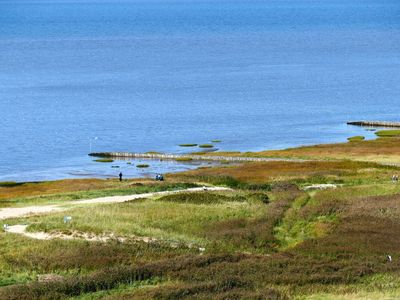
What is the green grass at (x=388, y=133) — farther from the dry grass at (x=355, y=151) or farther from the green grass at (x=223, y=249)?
the green grass at (x=223, y=249)

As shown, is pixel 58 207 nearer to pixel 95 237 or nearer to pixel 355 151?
pixel 95 237

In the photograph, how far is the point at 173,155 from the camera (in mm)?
114312

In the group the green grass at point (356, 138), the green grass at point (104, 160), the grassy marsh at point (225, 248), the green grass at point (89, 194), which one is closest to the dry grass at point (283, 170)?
the green grass at point (89, 194)

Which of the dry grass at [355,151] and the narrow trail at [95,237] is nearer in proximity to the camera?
the narrow trail at [95,237]

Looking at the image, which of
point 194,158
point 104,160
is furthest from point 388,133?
point 104,160

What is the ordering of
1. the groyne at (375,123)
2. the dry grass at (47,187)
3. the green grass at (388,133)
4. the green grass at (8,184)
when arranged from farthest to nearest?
1. the groyne at (375,123)
2. the green grass at (388,133)
3. the green grass at (8,184)
4. the dry grass at (47,187)

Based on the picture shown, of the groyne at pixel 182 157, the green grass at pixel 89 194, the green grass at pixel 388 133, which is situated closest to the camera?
the green grass at pixel 89 194

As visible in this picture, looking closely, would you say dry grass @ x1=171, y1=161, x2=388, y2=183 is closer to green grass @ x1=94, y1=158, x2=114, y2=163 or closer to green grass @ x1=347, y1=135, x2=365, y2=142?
green grass @ x1=94, y1=158, x2=114, y2=163

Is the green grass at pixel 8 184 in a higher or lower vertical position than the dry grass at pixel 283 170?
lower

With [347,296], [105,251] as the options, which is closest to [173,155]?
[105,251]

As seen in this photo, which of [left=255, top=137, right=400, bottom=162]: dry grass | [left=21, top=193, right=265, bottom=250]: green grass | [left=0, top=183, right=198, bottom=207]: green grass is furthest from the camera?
[left=255, top=137, right=400, bottom=162]: dry grass

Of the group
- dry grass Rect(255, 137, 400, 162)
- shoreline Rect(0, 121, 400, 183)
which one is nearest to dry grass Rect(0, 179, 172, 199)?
shoreline Rect(0, 121, 400, 183)

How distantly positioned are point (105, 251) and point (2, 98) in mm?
130092

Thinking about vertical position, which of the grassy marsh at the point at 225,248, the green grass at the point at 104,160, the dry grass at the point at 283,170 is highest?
the green grass at the point at 104,160
